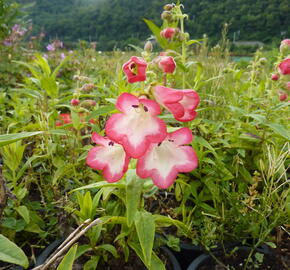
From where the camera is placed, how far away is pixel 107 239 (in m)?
1.21

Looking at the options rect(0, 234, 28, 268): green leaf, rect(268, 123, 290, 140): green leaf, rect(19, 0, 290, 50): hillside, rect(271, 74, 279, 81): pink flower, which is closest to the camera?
rect(0, 234, 28, 268): green leaf

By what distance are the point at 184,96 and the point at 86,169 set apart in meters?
0.91

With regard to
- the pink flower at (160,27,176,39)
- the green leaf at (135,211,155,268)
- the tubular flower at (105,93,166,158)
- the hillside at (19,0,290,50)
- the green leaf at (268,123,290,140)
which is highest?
the pink flower at (160,27,176,39)

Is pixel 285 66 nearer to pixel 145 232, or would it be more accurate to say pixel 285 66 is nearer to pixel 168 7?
pixel 168 7

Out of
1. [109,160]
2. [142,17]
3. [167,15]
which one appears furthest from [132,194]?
[142,17]

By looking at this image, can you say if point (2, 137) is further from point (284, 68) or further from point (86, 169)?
point (284, 68)

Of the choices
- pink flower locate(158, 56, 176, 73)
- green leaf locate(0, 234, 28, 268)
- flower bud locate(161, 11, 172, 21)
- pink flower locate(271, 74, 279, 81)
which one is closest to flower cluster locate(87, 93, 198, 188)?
pink flower locate(158, 56, 176, 73)

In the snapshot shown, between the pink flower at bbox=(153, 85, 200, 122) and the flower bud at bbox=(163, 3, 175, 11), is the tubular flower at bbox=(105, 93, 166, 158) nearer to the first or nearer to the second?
the pink flower at bbox=(153, 85, 200, 122)

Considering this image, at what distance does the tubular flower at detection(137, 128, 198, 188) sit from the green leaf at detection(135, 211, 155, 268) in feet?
0.58

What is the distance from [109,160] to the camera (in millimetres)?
811

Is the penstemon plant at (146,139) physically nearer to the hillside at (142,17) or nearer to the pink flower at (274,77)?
the pink flower at (274,77)

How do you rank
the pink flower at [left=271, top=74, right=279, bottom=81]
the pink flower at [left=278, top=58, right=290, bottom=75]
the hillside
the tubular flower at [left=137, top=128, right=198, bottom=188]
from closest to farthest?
the tubular flower at [left=137, top=128, right=198, bottom=188], the pink flower at [left=278, top=58, right=290, bottom=75], the pink flower at [left=271, top=74, right=279, bottom=81], the hillside

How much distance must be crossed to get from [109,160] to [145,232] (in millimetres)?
227

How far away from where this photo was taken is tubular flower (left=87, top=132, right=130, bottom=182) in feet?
2.53
